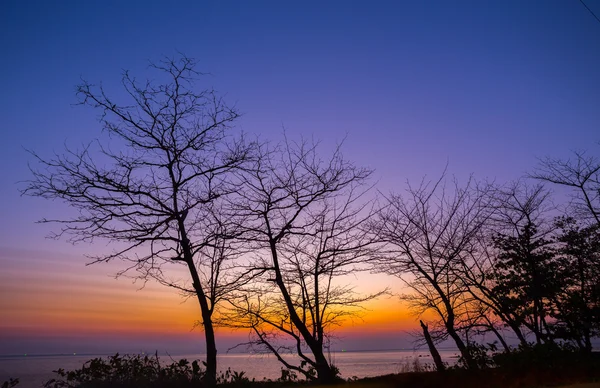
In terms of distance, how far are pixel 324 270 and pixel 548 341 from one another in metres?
7.05

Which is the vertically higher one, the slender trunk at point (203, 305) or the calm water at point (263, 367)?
the slender trunk at point (203, 305)

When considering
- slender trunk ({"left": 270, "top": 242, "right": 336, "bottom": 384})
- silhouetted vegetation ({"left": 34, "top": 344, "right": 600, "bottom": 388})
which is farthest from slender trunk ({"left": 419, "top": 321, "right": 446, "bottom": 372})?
slender trunk ({"left": 270, "top": 242, "right": 336, "bottom": 384})

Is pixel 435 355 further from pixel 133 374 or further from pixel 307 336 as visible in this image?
pixel 133 374

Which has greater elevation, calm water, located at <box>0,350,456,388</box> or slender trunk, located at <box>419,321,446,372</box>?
slender trunk, located at <box>419,321,446,372</box>

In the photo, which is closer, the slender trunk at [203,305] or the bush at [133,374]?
the bush at [133,374]

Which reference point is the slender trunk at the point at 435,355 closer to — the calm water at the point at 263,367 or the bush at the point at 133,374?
the calm water at the point at 263,367

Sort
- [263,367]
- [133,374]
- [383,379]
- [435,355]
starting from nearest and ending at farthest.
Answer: [133,374] → [383,379] → [435,355] → [263,367]

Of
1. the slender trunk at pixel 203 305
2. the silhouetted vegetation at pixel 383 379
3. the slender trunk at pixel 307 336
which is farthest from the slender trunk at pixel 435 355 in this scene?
the slender trunk at pixel 203 305

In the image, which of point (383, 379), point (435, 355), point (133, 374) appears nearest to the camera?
point (133, 374)


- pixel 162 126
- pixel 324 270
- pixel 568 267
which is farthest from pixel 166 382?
pixel 568 267

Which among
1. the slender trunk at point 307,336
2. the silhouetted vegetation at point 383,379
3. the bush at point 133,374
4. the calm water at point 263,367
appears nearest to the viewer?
the bush at point 133,374

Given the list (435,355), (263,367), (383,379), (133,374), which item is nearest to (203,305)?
(133,374)

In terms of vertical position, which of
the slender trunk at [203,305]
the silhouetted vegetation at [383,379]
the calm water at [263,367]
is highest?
the slender trunk at [203,305]

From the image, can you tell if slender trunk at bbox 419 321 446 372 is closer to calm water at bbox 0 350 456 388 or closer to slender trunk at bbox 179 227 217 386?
calm water at bbox 0 350 456 388
